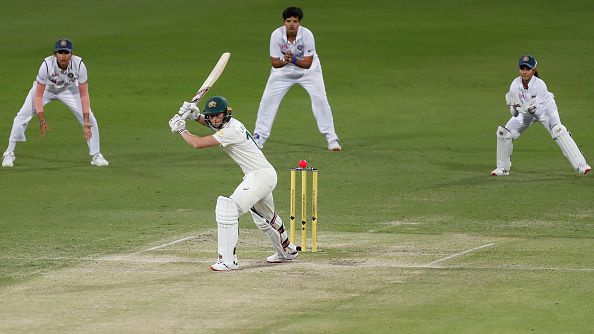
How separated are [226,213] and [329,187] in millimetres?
6013

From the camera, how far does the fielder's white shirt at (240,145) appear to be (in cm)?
1349

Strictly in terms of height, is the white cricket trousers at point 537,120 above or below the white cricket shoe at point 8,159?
above

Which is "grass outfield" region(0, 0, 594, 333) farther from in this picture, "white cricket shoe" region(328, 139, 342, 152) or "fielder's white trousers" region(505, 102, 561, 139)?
"fielder's white trousers" region(505, 102, 561, 139)

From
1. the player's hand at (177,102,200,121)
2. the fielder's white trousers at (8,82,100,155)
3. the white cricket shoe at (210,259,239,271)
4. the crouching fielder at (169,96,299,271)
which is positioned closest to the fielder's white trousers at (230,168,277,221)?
the crouching fielder at (169,96,299,271)

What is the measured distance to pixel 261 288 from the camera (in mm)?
12406

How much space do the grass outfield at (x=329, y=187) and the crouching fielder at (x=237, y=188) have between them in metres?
0.26

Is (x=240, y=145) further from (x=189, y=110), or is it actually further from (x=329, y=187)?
(x=329, y=187)

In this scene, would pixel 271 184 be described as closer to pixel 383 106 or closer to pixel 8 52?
pixel 383 106

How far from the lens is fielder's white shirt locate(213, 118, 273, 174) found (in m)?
13.5

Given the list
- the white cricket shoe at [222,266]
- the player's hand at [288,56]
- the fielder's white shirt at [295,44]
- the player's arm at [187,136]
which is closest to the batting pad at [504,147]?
the fielder's white shirt at [295,44]

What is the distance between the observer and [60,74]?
20.3 metres

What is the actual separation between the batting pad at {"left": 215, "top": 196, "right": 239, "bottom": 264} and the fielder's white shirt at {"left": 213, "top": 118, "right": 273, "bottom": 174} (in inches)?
24.0

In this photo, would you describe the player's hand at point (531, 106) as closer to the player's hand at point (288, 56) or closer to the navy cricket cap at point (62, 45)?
the player's hand at point (288, 56)

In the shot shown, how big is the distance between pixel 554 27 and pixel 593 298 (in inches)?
1012
